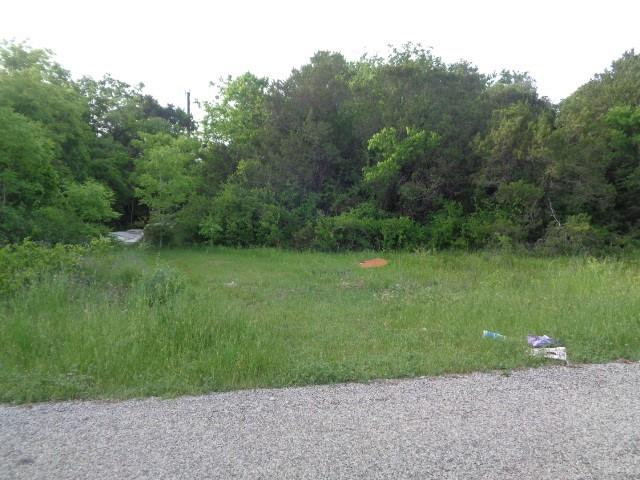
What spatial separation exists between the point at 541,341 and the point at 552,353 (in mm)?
406

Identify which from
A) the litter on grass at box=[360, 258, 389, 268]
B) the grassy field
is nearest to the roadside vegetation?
the grassy field

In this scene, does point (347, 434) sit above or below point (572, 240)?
above

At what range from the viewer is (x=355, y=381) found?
15.4 feet

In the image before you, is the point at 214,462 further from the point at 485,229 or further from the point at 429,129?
the point at 429,129

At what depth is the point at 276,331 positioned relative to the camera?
663 centimetres

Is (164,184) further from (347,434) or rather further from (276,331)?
(347,434)

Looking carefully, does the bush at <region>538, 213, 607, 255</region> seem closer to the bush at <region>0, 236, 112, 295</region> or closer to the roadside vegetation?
the roadside vegetation

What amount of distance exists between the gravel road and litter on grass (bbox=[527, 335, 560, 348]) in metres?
1.14

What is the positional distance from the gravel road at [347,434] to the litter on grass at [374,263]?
10629 mm

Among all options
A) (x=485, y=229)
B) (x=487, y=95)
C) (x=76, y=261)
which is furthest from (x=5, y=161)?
(x=487, y=95)

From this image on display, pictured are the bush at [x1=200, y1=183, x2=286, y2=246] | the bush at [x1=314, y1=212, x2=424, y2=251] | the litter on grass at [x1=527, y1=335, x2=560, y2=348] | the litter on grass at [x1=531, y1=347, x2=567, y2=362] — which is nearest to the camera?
the litter on grass at [x1=531, y1=347, x2=567, y2=362]

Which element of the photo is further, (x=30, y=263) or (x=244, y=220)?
(x=244, y=220)

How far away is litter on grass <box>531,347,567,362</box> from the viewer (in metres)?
5.29

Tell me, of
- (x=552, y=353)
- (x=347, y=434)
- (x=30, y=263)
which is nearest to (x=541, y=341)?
(x=552, y=353)
